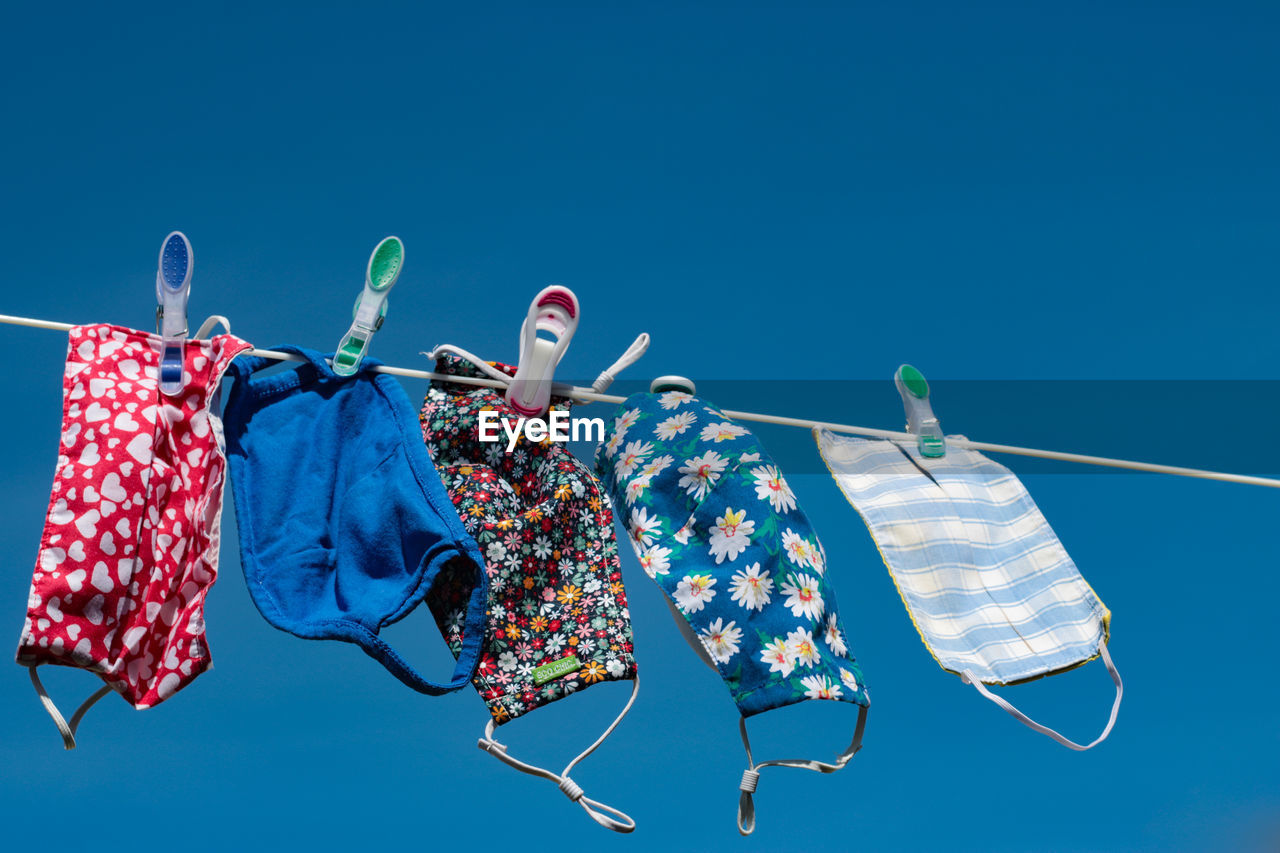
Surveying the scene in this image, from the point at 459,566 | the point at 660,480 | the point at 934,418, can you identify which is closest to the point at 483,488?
the point at 459,566

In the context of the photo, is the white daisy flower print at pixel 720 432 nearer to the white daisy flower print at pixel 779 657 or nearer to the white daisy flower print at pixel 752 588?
the white daisy flower print at pixel 752 588

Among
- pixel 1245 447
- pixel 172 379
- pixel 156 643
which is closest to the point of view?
pixel 156 643

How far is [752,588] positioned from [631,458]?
34cm

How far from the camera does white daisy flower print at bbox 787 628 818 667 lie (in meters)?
1.91

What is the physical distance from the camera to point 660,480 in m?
2.11

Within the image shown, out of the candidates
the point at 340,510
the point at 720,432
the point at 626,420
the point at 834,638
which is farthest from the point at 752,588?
the point at 340,510

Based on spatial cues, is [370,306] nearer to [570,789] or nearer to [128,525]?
[128,525]

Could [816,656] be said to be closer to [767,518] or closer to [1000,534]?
[767,518]

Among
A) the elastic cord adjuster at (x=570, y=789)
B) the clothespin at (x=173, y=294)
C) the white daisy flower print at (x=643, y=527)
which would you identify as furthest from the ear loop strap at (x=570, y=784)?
the clothespin at (x=173, y=294)

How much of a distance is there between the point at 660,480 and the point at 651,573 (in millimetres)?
187

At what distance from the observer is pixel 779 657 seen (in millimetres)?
1899

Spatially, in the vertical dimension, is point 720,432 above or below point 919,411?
below

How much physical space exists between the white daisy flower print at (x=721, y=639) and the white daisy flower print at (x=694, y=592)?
42mm

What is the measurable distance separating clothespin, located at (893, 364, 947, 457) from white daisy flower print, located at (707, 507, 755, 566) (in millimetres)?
606
